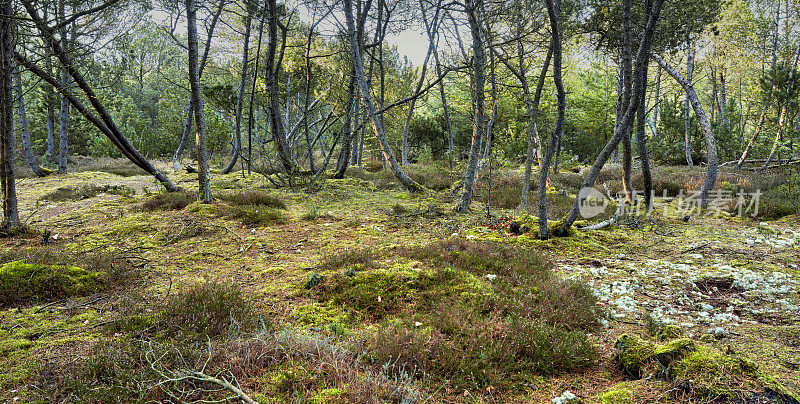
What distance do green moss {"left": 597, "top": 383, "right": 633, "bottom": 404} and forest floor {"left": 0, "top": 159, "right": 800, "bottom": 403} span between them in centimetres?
2

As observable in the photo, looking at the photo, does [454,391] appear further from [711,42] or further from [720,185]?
[711,42]

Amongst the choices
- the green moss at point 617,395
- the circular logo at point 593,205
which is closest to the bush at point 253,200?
the circular logo at point 593,205

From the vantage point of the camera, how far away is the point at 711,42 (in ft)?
82.6

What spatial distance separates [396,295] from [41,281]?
4.06 m

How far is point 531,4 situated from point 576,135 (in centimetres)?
2197

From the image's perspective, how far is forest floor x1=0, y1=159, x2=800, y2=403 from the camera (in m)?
2.62

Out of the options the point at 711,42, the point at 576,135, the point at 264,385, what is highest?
the point at 711,42

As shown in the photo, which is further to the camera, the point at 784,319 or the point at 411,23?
the point at 411,23

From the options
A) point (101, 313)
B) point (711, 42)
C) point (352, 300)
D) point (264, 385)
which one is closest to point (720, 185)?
point (352, 300)

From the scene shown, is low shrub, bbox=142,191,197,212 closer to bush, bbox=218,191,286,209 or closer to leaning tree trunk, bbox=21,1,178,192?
bush, bbox=218,191,286,209

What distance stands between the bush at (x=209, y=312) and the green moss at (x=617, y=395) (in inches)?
118

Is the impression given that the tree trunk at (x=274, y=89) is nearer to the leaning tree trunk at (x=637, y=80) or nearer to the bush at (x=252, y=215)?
the bush at (x=252, y=215)

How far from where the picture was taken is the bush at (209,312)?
3.30m

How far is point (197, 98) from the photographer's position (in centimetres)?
835
